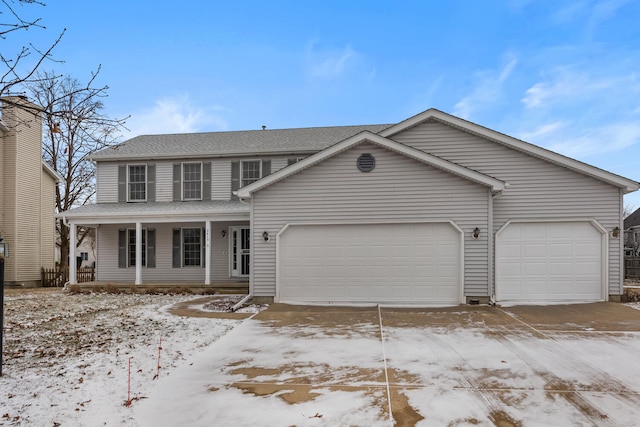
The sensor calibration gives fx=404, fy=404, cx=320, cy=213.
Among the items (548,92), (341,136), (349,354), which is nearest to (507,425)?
(349,354)

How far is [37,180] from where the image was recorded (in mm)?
18391

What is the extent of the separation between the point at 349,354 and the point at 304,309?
4.21 meters

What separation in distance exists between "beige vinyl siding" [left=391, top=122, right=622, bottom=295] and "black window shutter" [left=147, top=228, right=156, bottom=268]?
37.8 feet

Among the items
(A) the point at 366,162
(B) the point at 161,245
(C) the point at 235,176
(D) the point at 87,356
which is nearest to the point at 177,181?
(C) the point at 235,176

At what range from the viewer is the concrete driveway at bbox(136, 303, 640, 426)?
4066mm

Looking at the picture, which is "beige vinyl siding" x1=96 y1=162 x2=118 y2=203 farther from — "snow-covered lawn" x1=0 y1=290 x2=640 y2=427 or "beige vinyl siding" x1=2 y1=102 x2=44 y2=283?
"snow-covered lawn" x1=0 y1=290 x2=640 y2=427

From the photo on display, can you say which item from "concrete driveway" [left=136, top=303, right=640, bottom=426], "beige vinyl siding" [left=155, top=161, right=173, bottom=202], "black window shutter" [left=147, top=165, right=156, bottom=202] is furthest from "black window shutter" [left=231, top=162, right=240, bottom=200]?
"concrete driveway" [left=136, top=303, right=640, bottom=426]

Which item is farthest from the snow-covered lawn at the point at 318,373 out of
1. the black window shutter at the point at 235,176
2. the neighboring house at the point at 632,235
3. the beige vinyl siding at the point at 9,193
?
the neighboring house at the point at 632,235

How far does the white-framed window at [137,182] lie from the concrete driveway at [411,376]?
973cm

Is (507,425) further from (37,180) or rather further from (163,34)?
(37,180)

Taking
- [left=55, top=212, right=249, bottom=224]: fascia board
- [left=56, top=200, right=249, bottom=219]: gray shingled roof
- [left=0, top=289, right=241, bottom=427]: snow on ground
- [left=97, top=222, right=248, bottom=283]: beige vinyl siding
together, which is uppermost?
[left=56, top=200, right=249, bottom=219]: gray shingled roof

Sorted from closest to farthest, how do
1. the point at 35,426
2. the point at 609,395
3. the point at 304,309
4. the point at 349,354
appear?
1. the point at 35,426
2. the point at 609,395
3. the point at 349,354
4. the point at 304,309

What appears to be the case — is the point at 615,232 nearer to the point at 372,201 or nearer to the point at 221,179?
the point at 372,201

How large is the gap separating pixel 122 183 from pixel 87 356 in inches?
446
